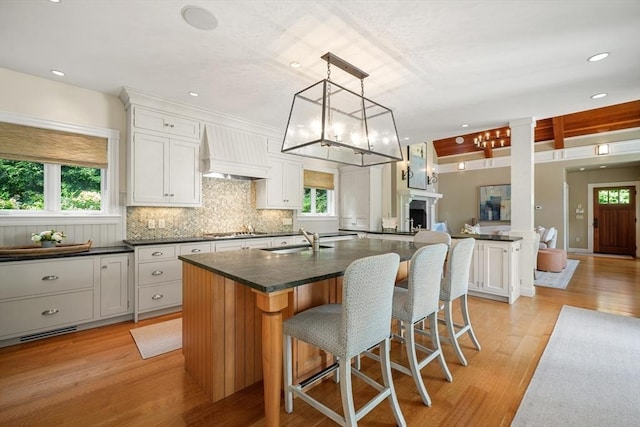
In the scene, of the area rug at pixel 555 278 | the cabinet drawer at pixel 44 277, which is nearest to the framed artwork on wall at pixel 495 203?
the area rug at pixel 555 278

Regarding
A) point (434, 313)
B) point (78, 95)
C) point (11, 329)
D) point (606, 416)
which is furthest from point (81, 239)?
point (606, 416)

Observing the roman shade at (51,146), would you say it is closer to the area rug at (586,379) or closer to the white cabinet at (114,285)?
the white cabinet at (114,285)

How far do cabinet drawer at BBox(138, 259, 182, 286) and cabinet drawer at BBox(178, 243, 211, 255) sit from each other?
15 centimetres

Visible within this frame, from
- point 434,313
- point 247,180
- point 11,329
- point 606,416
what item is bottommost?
point 606,416

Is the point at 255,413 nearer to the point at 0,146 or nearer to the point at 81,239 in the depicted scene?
the point at 81,239

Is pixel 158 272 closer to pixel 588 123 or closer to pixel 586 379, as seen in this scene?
pixel 586 379

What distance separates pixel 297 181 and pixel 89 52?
3247mm

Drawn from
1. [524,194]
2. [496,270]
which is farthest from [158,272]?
[524,194]

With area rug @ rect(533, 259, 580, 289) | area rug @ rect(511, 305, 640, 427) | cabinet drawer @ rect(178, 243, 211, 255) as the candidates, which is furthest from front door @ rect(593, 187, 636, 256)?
cabinet drawer @ rect(178, 243, 211, 255)

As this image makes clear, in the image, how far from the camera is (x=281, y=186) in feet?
16.2

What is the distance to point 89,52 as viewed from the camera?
254 cm

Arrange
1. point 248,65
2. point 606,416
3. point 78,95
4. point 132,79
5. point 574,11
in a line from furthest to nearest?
point 78,95 < point 132,79 < point 248,65 < point 574,11 < point 606,416

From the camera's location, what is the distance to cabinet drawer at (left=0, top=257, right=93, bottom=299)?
8.42 feet

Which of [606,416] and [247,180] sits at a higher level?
[247,180]
